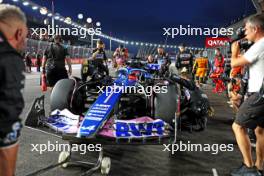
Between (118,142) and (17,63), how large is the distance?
1.91 metres

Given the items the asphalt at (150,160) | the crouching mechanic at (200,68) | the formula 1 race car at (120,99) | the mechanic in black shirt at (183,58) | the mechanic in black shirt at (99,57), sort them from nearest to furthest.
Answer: the asphalt at (150,160) < the formula 1 race car at (120,99) < the mechanic in black shirt at (99,57) < the mechanic in black shirt at (183,58) < the crouching mechanic at (200,68)

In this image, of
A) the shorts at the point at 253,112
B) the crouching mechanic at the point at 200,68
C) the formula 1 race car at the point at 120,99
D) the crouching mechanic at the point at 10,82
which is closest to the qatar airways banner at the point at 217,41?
the crouching mechanic at the point at 200,68

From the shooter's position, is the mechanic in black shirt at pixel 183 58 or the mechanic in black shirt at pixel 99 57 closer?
the mechanic in black shirt at pixel 99 57

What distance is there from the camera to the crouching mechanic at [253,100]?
3760mm

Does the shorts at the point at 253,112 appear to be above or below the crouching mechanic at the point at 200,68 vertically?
below

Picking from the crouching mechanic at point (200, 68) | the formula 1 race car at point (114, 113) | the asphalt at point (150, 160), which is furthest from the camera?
the crouching mechanic at point (200, 68)

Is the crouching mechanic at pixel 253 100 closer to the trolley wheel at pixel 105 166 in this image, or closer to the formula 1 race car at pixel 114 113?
the formula 1 race car at pixel 114 113

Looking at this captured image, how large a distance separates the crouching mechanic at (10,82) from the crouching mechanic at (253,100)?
2.59 metres

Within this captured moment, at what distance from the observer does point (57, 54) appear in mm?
7637

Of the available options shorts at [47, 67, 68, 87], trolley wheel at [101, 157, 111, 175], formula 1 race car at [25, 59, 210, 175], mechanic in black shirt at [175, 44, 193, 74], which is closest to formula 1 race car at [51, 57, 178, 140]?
formula 1 race car at [25, 59, 210, 175]

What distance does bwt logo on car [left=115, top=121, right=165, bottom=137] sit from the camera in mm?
3695

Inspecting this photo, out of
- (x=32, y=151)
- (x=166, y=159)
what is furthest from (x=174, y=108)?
(x=32, y=151)

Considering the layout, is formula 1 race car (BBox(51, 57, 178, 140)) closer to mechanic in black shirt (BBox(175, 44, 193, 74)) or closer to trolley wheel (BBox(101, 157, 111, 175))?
trolley wheel (BBox(101, 157, 111, 175))

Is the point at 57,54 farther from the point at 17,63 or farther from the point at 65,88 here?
the point at 17,63
